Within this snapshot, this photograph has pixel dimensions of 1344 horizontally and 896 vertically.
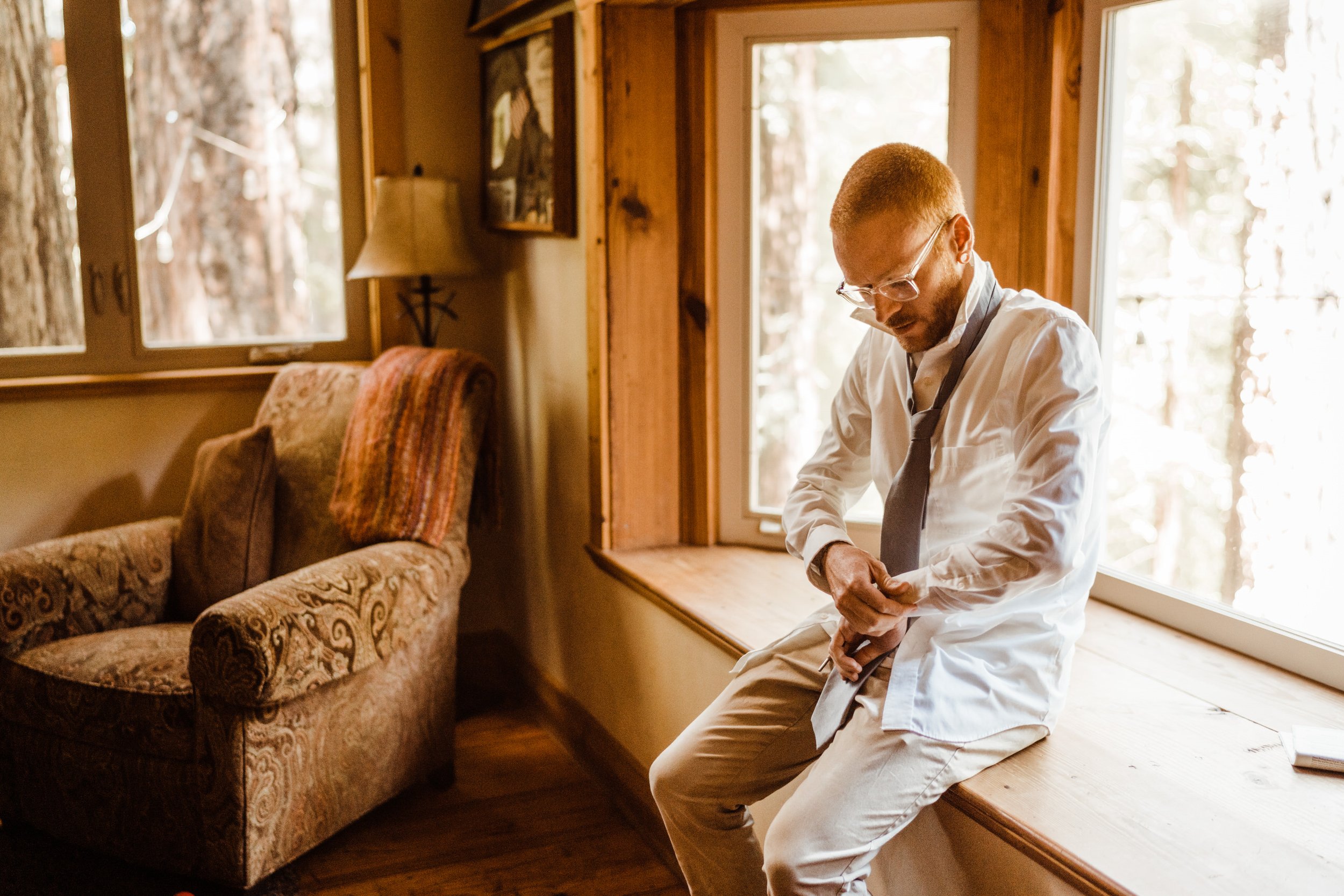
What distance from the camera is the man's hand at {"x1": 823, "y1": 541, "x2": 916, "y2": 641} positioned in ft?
4.80

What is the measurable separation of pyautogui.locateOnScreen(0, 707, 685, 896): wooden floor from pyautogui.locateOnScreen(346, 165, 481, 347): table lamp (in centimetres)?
130

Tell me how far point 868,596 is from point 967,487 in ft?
0.69

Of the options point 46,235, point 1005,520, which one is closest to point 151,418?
point 46,235

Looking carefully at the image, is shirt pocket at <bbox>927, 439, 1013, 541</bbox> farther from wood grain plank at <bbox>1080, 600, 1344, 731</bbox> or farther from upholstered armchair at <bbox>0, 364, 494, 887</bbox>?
upholstered armchair at <bbox>0, 364, 494, 887</bbox>

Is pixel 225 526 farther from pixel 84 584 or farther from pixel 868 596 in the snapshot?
pixel 868 596

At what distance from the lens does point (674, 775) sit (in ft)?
5.37

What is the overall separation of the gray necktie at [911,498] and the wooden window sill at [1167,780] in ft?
0.63

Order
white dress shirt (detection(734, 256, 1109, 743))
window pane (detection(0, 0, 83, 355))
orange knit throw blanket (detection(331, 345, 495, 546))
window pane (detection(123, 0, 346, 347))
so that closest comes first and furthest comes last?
white dress shirt (detection(734, 256, 1109, 743)), orange knit throw blanket (detection(331, 345, 495, 546)), window pane (detection(0, 0, 83, 355)), window pane (detection(123, 0, 346, 347))

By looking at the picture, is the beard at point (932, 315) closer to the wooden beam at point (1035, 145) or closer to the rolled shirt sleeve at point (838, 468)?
the rolled shirt sleeve at point (838, 468)

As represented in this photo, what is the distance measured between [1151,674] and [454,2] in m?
2.55

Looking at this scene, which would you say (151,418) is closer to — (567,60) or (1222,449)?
(567,60)

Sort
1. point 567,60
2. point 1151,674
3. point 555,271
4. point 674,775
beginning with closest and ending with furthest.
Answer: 1. point 674,775
2. point 1151,674
3. point 567,60
4. point 555,271

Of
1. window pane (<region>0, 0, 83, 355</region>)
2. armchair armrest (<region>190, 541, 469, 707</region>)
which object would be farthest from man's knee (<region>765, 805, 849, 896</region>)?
window pane (<region>0, 0, 83, 355</region>)

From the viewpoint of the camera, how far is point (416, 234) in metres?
2.96
